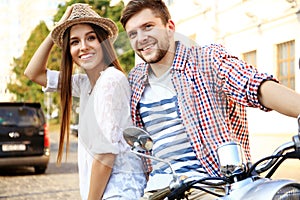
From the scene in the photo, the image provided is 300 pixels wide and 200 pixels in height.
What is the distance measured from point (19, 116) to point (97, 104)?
10.9 meters

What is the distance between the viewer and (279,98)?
1773 millimetres

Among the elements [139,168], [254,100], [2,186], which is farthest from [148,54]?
[2,186]

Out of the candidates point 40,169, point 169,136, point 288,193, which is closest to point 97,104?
point 169,136

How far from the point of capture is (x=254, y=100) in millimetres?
1859

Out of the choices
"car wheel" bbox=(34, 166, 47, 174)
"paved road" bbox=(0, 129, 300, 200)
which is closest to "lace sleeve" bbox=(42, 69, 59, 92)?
"paved road" bbox=(0, 129, 300, 200)

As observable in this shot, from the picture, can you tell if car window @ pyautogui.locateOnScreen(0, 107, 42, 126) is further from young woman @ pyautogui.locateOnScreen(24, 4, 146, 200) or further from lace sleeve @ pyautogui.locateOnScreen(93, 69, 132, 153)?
lace sleeve @ pyautogui.locateOnScreen(93, 69, 132, 153)

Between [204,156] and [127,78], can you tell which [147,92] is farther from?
[204,156]

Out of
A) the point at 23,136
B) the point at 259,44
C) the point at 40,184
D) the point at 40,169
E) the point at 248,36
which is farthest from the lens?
the point at 40,169

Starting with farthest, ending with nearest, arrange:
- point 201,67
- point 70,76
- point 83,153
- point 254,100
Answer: point 70,76 → point 83,153 → point 201,67 → point 254,100

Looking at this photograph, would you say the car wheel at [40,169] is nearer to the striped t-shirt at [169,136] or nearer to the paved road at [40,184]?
the paved road at [40,184]

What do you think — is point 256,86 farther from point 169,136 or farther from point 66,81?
point 66,81

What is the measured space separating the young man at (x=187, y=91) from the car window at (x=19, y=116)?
1090 cm

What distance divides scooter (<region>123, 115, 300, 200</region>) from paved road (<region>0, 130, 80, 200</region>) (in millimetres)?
7472

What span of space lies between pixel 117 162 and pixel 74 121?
279 millimetres
